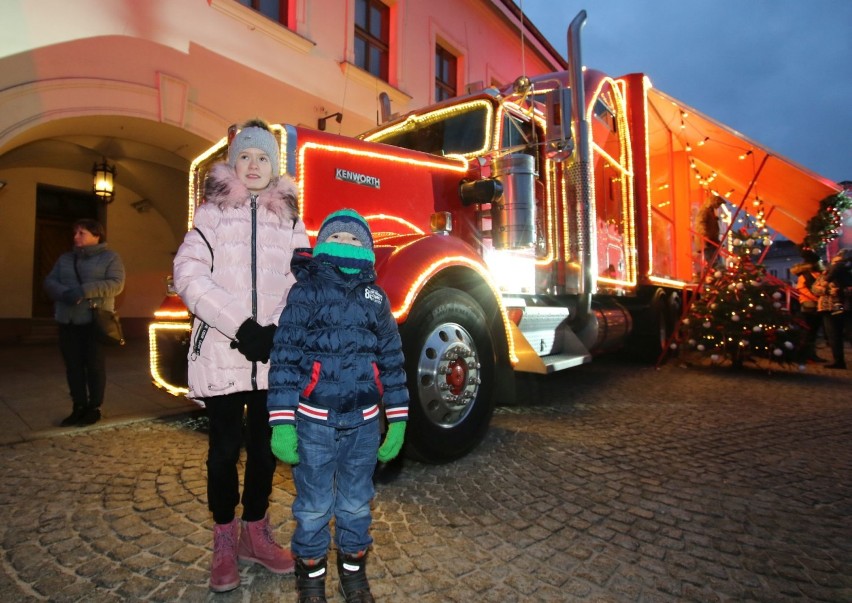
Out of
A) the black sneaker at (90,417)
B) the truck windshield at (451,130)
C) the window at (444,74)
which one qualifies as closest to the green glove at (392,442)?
the truck windshield at (451,130)

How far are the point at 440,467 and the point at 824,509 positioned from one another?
6.51 ft

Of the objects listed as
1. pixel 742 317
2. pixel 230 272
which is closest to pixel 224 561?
pixel 230 272

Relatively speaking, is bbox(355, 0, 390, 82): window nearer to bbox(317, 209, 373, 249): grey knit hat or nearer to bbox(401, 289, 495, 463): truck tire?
bbox(401, 289, 495, 463): truck tire

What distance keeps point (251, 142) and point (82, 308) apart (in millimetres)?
A: 2946

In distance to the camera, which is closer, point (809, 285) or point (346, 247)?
point (346, 247)

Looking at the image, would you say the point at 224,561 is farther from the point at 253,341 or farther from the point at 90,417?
the point at 90,417

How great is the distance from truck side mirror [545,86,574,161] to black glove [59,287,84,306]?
3811 mm

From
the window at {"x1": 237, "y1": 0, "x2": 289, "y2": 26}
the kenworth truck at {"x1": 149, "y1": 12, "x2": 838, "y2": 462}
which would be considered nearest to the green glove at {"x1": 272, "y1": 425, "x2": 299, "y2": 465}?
the kenworth truck at {"x1": 149, "y1": 12, "x2": 838, "y2": 462}

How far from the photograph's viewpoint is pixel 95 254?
13.5 feet

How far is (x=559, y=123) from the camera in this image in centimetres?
362

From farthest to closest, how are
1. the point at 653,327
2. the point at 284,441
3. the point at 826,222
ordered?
the point at 653,327 → the point at 826,222 → the point at 284,441

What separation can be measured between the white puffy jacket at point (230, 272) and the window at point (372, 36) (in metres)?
8.18

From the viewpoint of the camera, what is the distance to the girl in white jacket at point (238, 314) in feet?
5.74

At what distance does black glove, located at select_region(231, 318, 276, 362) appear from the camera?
5.60 ft
